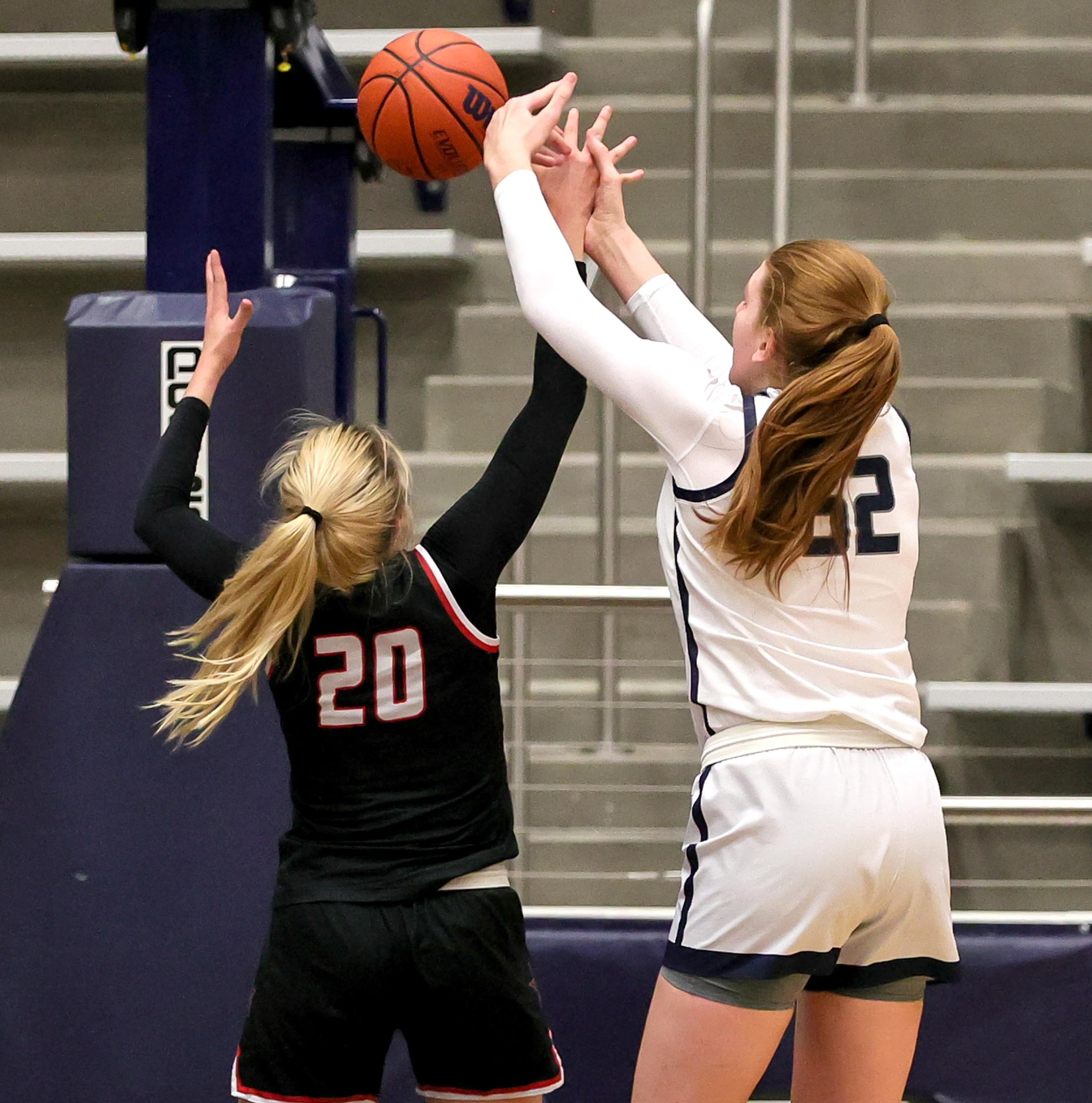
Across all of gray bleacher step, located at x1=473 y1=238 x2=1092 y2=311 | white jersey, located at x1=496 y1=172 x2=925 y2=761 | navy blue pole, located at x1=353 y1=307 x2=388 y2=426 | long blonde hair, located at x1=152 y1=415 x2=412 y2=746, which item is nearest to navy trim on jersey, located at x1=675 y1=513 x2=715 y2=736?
white jersey, located at x1=496 y1=172 x2=925 y2=761

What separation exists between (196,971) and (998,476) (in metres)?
3.04

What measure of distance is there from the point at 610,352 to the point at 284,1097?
947 millimetres

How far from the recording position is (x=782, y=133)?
13.8 feet

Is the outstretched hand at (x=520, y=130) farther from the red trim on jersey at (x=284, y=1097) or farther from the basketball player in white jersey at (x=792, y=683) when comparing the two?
the red trim on jersey at (x=284, y=1097)

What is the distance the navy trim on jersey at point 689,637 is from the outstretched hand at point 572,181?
47 cm

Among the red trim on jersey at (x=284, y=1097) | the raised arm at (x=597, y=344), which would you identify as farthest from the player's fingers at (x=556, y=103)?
the red trim on jersey at (x=284, y=1097)

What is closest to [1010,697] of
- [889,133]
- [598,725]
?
[598,725]

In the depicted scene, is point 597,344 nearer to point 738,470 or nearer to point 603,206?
point 738,470

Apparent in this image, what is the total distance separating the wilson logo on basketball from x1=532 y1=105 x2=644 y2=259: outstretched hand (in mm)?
379

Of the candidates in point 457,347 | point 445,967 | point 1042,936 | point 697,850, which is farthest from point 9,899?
point 457,347

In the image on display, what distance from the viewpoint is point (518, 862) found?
13.2ft

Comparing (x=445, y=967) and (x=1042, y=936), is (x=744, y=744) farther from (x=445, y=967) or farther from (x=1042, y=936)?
(x=1042, y=936)

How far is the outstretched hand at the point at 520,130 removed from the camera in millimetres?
1876

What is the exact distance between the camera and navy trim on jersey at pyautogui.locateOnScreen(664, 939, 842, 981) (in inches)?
63.5
